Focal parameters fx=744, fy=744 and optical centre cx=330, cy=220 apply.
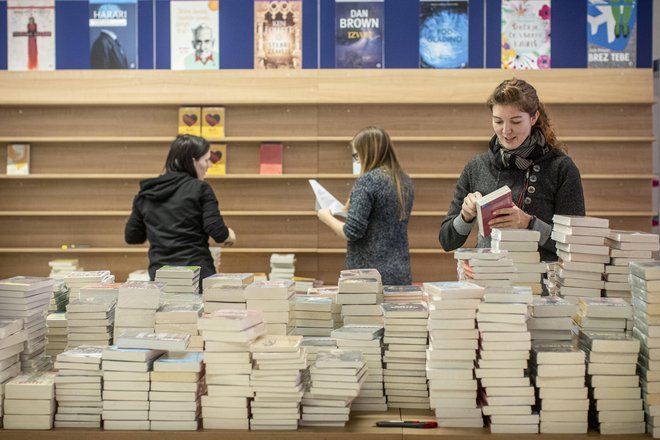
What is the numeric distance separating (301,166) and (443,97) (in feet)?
4.51

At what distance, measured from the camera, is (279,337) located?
7.34 feet

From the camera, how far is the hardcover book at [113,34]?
6652 millimetres

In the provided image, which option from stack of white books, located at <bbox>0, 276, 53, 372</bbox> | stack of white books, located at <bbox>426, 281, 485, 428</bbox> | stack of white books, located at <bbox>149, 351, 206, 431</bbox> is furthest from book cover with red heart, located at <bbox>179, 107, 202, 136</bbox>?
stack of white books, located at <bbox>426, 281, 485, 428</bbox>

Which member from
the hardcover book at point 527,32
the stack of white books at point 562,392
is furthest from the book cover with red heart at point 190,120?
the stack of white books at point 562,392

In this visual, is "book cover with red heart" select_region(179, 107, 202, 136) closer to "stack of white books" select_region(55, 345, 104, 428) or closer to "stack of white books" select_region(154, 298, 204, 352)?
"stack of white books" select_region(154, 298, 204, 352)

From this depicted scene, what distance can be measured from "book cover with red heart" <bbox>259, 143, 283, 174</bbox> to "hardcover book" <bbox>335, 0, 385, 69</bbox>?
92cm

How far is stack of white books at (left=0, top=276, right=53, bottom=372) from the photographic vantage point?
2.39 meters

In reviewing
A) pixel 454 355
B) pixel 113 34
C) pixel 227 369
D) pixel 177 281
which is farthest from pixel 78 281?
pixel 113 34

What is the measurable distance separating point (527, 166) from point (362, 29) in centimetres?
406

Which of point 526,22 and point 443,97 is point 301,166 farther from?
point 526,22

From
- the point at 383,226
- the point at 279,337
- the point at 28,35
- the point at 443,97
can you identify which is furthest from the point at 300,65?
the point at 279,337

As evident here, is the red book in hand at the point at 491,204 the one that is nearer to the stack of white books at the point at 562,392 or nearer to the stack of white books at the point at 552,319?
the stack of white books at the point at 552,319

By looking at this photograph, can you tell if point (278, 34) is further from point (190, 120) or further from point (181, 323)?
point (181, 323)

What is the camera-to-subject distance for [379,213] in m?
3.87
